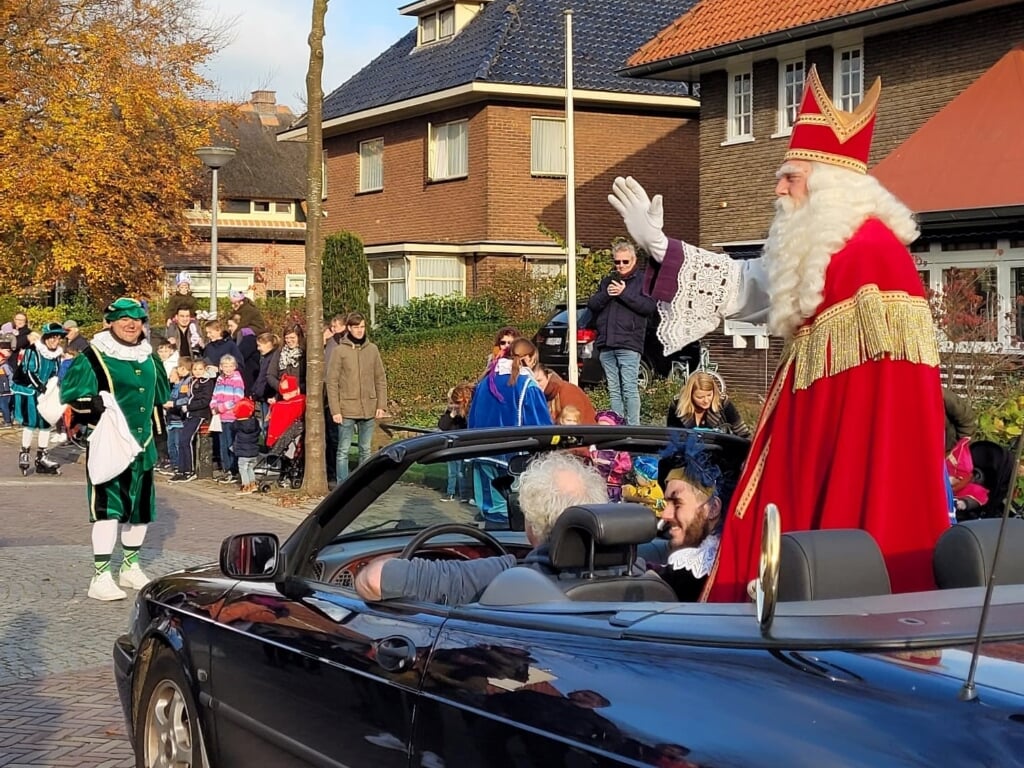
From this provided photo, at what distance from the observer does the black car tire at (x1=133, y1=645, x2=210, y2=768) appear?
4531mm

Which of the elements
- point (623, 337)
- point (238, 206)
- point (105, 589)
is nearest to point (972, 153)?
point (623, 337)

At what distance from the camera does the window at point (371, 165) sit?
3469 cm

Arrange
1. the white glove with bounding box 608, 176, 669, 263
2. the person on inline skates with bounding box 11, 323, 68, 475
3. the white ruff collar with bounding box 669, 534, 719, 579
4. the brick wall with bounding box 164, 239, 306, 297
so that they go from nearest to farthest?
the white ruff collar with bounding box 669, 534, 719, 579, the white glove with bounding box 608, 176, 669, 263, the person on inline skates with bounding box 11, 323, 68, 475, the brick wall with bounding box 164, 239, 306, 297

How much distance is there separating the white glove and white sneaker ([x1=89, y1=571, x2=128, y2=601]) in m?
5.61

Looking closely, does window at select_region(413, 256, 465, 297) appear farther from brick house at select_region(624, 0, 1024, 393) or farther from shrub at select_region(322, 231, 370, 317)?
brick house at select_region(624, 0, 1024, 393)

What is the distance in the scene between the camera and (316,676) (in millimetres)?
3742

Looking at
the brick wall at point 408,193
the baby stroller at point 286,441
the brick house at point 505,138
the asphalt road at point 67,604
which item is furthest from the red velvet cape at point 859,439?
the brick wall at point 408,193

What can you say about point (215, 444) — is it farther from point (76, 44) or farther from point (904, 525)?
point (76, 44)

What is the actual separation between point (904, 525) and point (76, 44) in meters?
34.9

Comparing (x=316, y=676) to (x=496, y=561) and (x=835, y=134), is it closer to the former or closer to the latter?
(x=496, y=561)

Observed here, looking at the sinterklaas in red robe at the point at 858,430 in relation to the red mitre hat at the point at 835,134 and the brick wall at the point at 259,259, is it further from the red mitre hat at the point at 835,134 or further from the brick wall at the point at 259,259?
the brick wall at the point at 259,259

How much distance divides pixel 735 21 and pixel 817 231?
69.4 ft

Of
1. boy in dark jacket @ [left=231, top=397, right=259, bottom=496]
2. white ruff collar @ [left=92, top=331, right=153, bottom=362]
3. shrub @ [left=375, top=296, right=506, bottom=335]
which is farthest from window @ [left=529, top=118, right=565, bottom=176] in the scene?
white ruff collar @ [left=92, top=331, right=153, bottom=362]

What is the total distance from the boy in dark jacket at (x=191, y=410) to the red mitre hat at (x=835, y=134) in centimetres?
1231
